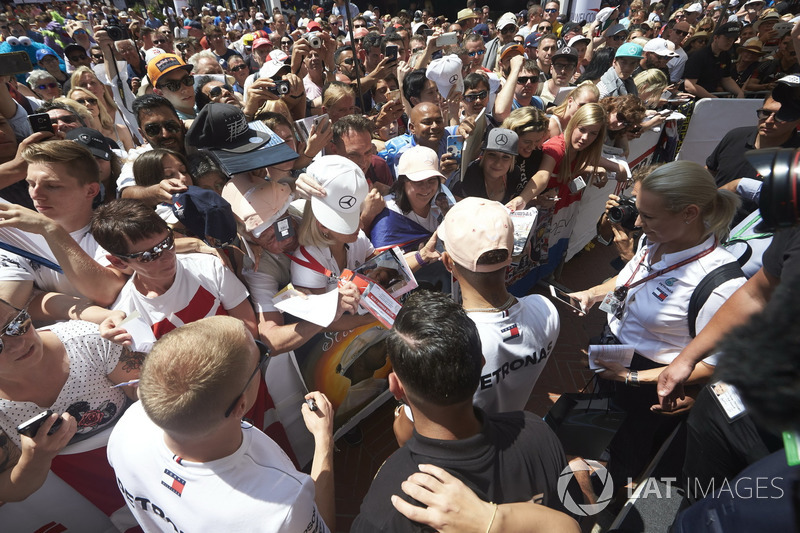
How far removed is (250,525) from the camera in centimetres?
129

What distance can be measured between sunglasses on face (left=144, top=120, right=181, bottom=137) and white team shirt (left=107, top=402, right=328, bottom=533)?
98.9 inches

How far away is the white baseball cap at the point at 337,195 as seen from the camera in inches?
89.9

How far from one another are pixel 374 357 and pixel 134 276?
1.63 m

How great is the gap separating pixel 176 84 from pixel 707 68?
888 centimetres

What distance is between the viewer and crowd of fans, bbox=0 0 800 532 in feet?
4.38

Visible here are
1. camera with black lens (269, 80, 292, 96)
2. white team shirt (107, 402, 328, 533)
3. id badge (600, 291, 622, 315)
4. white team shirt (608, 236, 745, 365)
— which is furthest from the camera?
camera with black lens (269, 80, 292, 96)

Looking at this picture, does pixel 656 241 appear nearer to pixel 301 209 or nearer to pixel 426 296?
pixel 426 296

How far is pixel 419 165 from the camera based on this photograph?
299 cm

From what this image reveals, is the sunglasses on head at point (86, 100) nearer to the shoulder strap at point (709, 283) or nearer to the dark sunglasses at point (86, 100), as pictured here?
the dark sunglasses at point (86, 100)

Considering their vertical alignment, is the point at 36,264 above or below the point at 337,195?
below

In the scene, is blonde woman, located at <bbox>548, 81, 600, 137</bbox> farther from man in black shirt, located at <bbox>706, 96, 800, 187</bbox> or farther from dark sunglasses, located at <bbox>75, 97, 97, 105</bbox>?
dark sunglasses, located at <bbox>75, 97, 97, 105</bbox>

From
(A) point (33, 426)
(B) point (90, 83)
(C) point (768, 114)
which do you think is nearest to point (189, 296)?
(A) point (33, 426)

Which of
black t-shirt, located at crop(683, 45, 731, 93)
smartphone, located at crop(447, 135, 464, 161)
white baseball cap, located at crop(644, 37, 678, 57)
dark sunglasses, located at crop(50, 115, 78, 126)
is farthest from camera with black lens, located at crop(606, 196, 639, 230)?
black t-shirt, located at crop(683, 45, 731, 93)

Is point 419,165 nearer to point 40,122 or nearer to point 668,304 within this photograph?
point 668,304
